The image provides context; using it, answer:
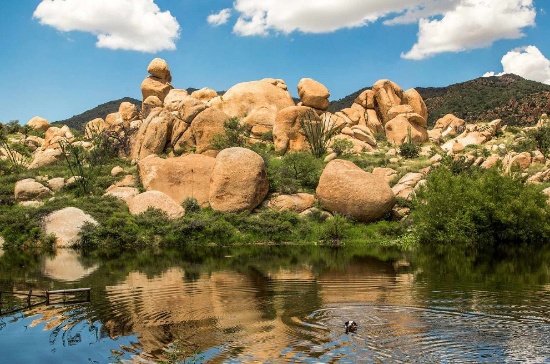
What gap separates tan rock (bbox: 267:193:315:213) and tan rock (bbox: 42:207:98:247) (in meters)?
Answer: 11.5


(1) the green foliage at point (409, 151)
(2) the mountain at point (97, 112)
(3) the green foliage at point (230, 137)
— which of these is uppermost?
(2) the mountain at point (97, 112)

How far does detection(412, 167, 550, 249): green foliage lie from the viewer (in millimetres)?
35312

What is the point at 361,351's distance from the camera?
12.5 m

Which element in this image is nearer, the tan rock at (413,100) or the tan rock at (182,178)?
the tan rock at (182,178)

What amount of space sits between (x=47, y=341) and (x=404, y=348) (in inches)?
307

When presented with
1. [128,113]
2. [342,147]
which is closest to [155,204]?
[342,147]

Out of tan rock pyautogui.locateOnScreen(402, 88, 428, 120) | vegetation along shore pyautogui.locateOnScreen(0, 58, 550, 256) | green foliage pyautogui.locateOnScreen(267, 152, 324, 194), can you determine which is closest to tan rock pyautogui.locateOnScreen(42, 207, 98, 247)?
vegetation along shore pyautogui.locateOnScreen(0, 58, 550, 256)

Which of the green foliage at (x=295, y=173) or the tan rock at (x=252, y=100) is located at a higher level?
the tan rock at (x=252, y=100)

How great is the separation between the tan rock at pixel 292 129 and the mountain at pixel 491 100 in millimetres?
23641

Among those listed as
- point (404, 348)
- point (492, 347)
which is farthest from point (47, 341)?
point (492, 347)

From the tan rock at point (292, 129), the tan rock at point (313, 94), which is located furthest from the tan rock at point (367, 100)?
the tan rock at point (292, 129)

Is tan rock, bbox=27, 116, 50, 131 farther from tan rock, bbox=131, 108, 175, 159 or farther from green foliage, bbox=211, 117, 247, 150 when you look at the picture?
green foliage, bbox=211, 117, 247, 150

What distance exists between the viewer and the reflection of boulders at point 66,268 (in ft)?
80.8

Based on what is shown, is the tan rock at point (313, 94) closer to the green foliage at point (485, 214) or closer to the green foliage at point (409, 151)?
the green foliage at point (409, 151)
